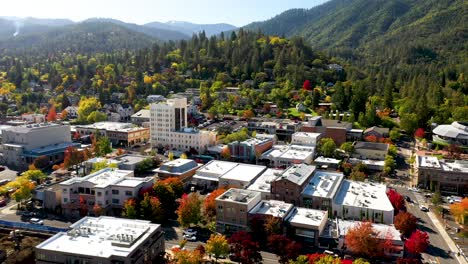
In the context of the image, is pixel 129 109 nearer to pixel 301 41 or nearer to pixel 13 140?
pixel 13 140

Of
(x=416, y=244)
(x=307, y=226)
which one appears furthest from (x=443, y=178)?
(x=307, y=226)

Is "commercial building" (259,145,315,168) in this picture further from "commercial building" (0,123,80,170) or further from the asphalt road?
"commercial building" (0,123,80,170)

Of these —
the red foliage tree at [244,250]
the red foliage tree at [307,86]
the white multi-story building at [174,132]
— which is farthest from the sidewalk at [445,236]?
the red foliage tree at [307,86]

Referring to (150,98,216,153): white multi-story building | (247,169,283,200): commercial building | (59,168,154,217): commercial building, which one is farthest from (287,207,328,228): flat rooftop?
(150,98,216,153): white multi-story building

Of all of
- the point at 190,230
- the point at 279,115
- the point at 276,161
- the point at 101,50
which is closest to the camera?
the point at 190,230

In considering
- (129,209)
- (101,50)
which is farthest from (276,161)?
(101,50)

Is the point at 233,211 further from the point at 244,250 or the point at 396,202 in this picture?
the point at 396,202
